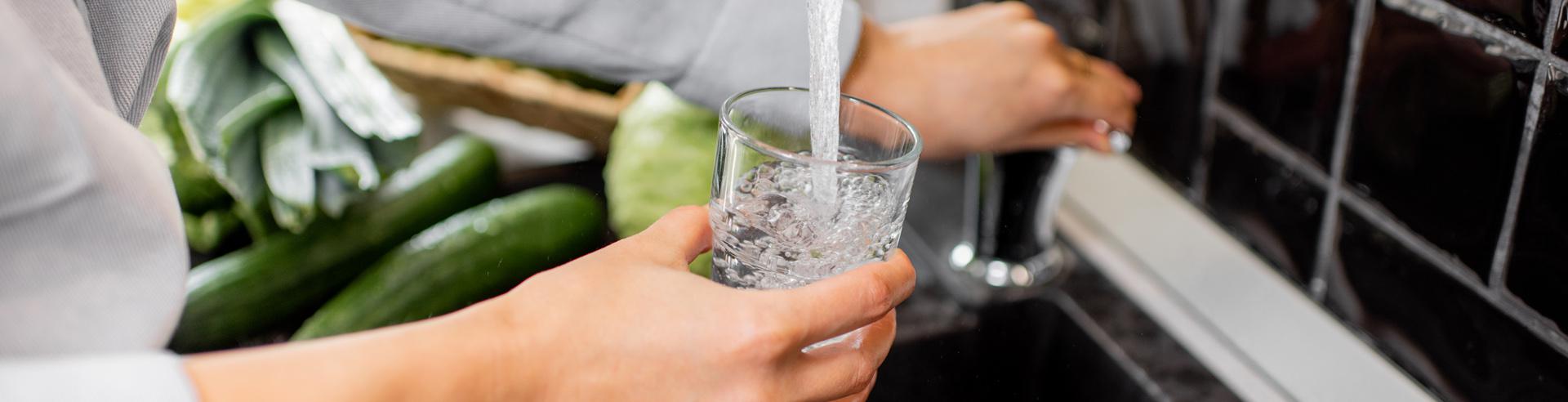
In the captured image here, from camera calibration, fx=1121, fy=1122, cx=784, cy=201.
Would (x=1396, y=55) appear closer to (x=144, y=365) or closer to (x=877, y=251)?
(x=877, y=251)

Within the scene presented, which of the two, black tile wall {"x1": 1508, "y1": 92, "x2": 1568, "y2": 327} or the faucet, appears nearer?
black tile wall {"x1": 1508, "y1": 92, "x2": 1568, "y2": 327}

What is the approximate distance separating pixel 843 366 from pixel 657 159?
0.20 meters

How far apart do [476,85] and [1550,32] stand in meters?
0.57

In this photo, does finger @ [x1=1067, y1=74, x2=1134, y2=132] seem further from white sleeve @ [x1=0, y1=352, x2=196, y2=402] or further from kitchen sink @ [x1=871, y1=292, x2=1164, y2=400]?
white sleeve @ [x1=0, y1=352, x2=196, y2=402]

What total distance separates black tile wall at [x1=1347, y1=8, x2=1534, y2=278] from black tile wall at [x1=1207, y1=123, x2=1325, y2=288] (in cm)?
4

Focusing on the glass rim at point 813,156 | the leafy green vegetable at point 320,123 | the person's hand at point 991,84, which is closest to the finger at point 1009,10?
the person's hand at point 991,84

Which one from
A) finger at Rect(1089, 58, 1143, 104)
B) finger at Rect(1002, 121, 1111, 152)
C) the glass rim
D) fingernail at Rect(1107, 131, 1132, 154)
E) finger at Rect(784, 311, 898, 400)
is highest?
the glass rim

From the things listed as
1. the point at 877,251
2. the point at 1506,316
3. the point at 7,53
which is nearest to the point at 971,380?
the point at 877,251

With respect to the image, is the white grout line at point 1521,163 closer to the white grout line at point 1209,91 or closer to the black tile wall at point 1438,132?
the black tile wall at point 1438,132

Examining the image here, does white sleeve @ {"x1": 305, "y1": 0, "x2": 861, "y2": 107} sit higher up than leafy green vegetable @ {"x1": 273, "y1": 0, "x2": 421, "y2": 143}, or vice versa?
white sleeve @ {"x1": 305, "y1": 0, "x2": 861, "y2": 107}

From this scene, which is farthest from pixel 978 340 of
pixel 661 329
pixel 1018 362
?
pixel 661 329

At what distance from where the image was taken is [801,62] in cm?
46

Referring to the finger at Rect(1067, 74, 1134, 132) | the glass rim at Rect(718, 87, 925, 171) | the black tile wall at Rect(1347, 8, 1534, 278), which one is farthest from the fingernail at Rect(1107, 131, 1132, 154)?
the glass rim at Rect(718, 87, 925, 171)

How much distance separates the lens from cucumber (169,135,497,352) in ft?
1.44
